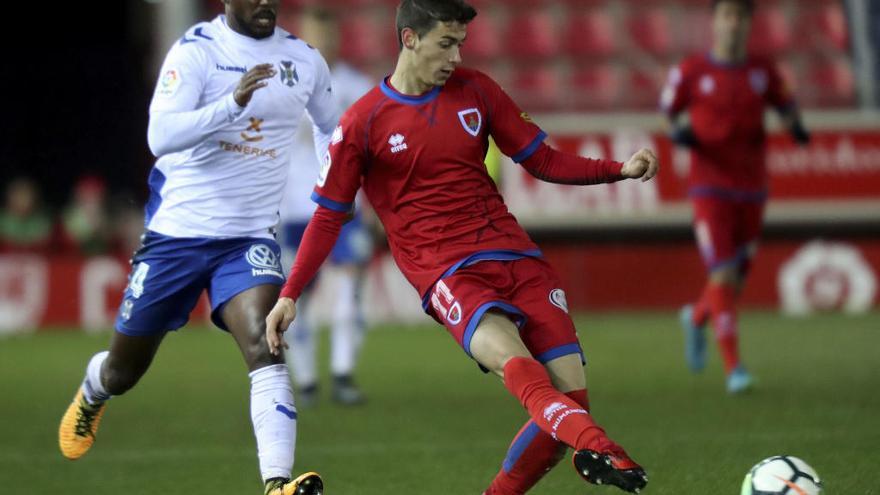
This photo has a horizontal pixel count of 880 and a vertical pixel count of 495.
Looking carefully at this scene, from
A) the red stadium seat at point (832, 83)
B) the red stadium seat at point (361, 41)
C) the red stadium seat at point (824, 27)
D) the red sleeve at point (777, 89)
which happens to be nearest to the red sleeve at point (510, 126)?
the red sleeve at point (777, 89)

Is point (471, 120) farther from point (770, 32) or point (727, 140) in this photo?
point (770, 32)

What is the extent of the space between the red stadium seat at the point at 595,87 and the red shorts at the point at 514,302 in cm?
1141

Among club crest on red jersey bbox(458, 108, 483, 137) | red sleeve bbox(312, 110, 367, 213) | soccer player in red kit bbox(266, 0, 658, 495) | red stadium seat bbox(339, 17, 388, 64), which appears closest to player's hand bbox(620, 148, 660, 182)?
soccer player in red kit bbox(266, 0, 658, 495)

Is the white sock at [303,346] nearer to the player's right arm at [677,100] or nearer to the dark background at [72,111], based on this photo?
the player's right arm at [677,100]

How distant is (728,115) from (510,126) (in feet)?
15.2

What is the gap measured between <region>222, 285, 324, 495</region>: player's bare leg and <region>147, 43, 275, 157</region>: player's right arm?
2.29 ft

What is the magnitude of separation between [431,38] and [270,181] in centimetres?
128

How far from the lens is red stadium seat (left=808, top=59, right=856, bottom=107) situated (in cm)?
1656

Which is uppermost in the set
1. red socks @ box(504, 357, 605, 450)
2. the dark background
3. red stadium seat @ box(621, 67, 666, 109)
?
red socks @ box(504, 357, 605, 450)

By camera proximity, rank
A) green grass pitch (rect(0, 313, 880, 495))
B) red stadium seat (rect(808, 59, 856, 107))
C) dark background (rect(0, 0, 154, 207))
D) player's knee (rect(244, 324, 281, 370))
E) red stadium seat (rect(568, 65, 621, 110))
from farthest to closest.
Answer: dark background (rect(0, 0, 154, 207))
red stadium seat (rect(568, 65, 621, 110))
red stadium seat (rect(808, 59, 856, 107))
green grass pitch (rect(0, 313, 880, 495))
player's knee (rect(244, 324, 281, 370))

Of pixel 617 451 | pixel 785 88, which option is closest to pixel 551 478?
pixel 617 451

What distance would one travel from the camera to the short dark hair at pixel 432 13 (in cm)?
543

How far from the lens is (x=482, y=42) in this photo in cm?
1731

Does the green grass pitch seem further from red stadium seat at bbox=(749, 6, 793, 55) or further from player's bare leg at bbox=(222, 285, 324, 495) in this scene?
red stadium seat at bbox=(749, 6, 793, 55)
